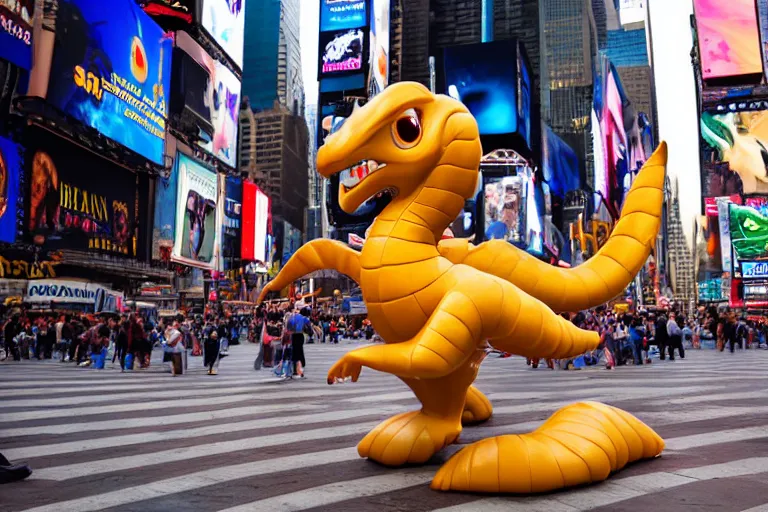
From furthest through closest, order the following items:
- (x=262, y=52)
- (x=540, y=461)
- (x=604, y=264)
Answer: (x=262, y=52) → (x=604, y=264) → (x=540, y=461)

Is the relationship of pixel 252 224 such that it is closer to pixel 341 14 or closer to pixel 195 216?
pixel 195 216

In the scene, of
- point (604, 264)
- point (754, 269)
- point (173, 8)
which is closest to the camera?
point (604, 264)

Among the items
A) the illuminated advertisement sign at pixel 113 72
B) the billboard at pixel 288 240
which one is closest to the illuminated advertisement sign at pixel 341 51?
the illuminated advertisement sign at pixel 113 72

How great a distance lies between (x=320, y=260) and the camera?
5367 mm

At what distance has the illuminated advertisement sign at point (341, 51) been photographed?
5753 centimetres

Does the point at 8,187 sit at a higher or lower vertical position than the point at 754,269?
higher

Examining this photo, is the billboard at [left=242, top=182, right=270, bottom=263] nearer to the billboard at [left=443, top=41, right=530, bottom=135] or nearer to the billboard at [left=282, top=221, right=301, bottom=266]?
the billboard at [left=443, top=41, right=530, bottom=135]

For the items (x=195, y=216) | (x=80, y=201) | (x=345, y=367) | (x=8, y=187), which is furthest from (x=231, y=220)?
(x=345, y=367)

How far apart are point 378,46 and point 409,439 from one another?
201 feet

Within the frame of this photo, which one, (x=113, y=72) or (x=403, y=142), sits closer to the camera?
(x=403, y=142)

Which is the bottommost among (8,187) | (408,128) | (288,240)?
(408,128)

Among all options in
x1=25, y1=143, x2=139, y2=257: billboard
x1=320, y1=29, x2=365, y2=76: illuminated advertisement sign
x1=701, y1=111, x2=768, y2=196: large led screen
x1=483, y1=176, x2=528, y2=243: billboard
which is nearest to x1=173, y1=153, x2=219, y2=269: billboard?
x1=25, y1=143, x2=139, y2=257: billboard

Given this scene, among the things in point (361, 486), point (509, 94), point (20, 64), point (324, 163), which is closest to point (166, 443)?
point (361, 486)

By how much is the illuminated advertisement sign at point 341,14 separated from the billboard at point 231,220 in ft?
52.9
